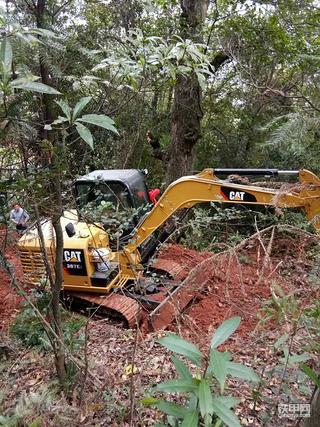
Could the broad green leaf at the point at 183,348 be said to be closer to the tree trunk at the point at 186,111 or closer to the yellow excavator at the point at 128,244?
the yellow excavator at the point at 128,244

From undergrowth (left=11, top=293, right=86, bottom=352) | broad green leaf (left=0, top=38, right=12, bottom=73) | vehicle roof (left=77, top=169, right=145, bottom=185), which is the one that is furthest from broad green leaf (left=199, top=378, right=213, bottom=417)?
vehicle roof (left=77, top=169, right=145, bottom=185)

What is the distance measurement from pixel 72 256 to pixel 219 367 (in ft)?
12.2

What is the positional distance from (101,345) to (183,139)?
4.87 m

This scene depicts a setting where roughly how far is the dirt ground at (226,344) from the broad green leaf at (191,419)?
556 millimetres

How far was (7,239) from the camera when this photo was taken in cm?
259

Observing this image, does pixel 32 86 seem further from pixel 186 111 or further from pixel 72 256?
pixel 186 111

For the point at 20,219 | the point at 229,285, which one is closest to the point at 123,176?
the point at 229,285

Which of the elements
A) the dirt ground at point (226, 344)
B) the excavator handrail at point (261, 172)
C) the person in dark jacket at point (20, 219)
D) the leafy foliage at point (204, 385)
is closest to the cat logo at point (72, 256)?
the dirt ground at point (226, 344)

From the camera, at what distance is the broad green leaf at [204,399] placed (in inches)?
55.5

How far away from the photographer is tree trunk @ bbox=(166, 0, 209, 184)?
7180mm

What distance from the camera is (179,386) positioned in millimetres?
1551

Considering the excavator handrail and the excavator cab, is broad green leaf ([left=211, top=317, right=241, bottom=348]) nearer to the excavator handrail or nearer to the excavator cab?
the excavator handrail

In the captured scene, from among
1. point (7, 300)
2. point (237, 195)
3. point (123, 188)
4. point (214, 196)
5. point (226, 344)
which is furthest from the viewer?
point (7, 300)

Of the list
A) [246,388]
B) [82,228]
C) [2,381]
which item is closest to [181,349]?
[246,388]
